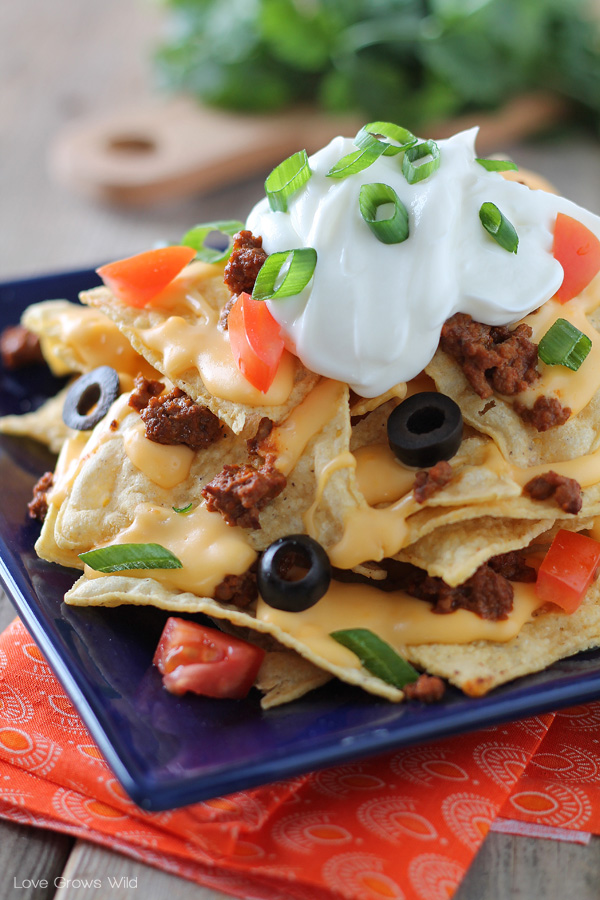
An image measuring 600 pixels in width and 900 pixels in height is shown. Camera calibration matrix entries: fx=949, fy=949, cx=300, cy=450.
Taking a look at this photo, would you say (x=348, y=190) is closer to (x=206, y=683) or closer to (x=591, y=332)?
(x=591, y=332)

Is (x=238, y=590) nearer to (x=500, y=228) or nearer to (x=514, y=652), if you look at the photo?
(x=514, y=652)

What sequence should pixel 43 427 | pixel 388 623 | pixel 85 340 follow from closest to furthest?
pixel 388 623 < pixel 85 340 < pixel 43 427

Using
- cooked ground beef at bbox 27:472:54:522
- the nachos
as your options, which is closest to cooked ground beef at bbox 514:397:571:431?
the nachos

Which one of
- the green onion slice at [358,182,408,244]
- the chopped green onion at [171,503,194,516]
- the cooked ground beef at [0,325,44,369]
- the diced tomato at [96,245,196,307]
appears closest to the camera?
the green onion slice at [358,182,408,244]

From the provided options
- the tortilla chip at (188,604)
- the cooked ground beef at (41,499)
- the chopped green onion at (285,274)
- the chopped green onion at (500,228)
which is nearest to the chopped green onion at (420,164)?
the chopped green onion at (500,228)

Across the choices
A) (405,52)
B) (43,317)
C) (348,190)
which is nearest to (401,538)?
(348,190)

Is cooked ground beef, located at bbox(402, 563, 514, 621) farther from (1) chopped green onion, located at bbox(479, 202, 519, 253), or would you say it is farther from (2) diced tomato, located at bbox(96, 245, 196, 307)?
(2) diced tomato, located at bbox(96, 245, 196, 307)

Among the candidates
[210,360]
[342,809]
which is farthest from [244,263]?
[342,809]
